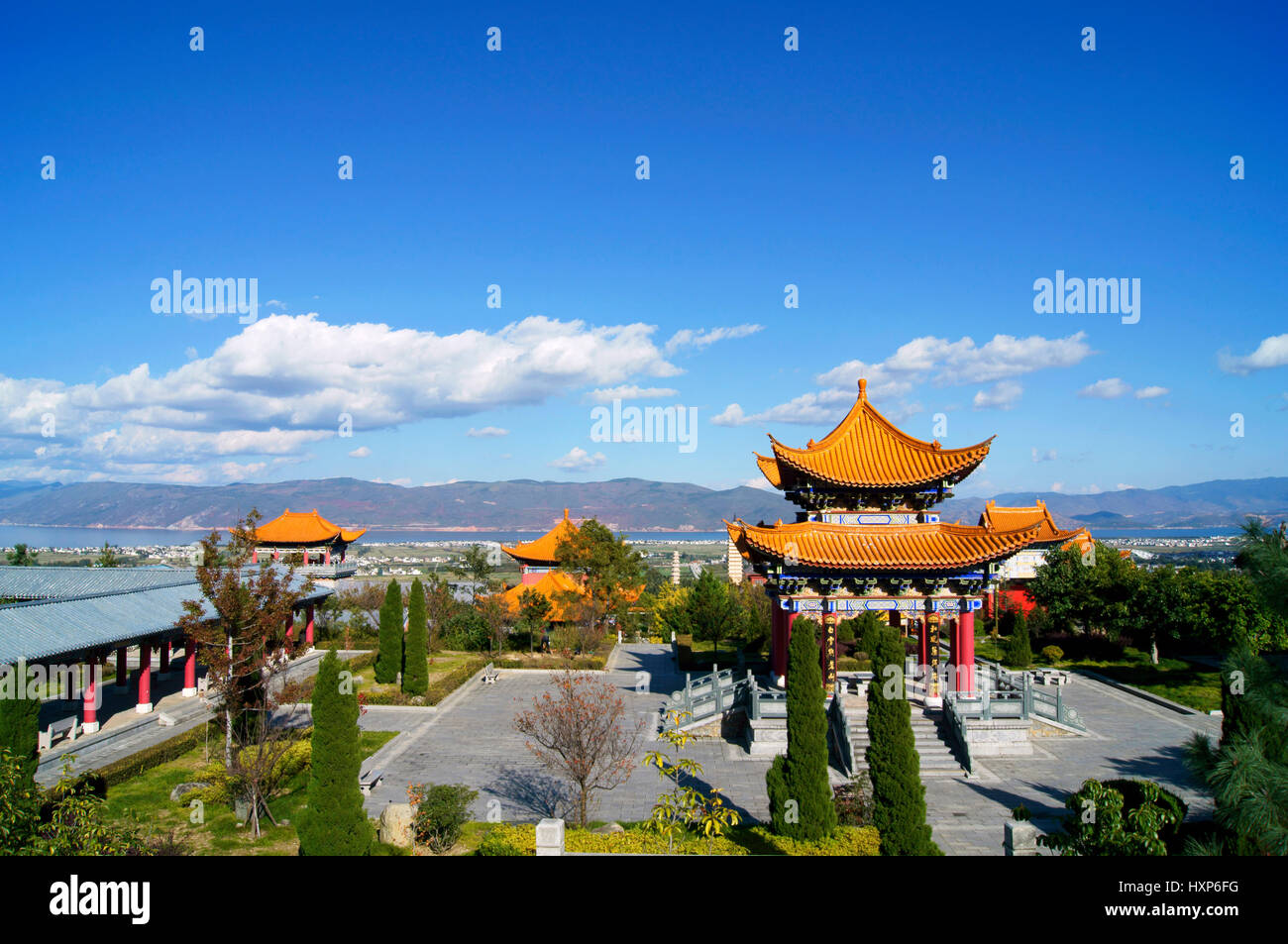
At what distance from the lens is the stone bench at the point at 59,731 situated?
1633 cm

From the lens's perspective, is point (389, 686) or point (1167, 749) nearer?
point (1167, 749)

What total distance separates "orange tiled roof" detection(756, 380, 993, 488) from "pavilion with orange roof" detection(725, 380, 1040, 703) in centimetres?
2

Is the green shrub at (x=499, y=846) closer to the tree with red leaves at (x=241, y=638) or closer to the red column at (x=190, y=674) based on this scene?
the tree with red leaves at (x=241, y=638)

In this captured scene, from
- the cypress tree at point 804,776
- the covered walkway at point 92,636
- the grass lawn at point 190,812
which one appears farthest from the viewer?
the covered walkway at point 92,636

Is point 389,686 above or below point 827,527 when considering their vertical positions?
below

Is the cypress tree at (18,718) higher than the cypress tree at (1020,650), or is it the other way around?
the cypress tree at (18,718)

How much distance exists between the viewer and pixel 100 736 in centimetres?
1733

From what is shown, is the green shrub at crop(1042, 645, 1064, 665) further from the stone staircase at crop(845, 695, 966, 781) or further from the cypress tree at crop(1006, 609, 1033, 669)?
the stone staircase at crop(845, 695, 966, 781)

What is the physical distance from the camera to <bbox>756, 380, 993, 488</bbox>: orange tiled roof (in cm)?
1797

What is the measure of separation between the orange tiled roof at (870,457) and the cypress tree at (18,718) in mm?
14406

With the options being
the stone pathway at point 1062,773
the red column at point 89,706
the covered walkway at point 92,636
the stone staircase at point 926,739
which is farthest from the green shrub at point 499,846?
the red column at point 89,706
